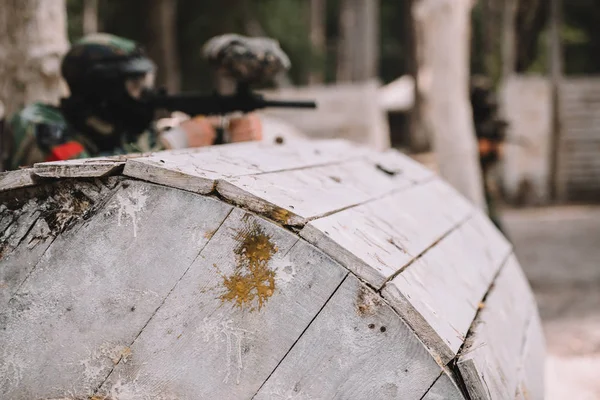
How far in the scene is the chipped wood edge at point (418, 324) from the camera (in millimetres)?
1726

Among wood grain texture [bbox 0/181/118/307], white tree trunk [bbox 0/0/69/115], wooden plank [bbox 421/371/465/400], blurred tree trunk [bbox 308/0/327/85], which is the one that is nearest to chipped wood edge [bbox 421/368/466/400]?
wooden plank [bbox 421/371/465/400]

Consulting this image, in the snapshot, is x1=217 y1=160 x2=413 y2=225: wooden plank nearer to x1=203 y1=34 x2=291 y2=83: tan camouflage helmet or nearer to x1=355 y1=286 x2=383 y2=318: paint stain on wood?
x1=355 y1=286 x2=383 y2=318: paint stain on wood

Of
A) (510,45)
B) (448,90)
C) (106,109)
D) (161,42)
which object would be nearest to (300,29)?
(510,45)

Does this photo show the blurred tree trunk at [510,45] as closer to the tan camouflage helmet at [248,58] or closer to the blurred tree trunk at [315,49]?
the blurred tree trunk at [315,49]

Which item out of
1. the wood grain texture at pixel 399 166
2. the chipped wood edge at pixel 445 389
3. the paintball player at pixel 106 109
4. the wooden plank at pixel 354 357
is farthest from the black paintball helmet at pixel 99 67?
the chipped wood edge at pixel 445 389

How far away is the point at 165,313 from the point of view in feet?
6.14

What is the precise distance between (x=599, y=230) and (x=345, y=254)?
8726 millimetres

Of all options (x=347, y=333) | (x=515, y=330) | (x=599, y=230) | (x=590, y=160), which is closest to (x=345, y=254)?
(x=347, y=333)

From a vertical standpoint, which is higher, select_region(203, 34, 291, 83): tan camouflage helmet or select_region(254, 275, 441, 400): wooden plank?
select_region(203, 34, 291, 83): tan camouflage helmet

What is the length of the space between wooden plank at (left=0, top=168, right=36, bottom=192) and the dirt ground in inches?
111

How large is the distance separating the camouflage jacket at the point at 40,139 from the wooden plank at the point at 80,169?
42.6 inches

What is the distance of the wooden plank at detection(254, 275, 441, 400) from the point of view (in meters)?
1.74

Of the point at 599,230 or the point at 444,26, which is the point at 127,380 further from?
the point at 599,230

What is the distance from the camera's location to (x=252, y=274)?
72.8 inches
